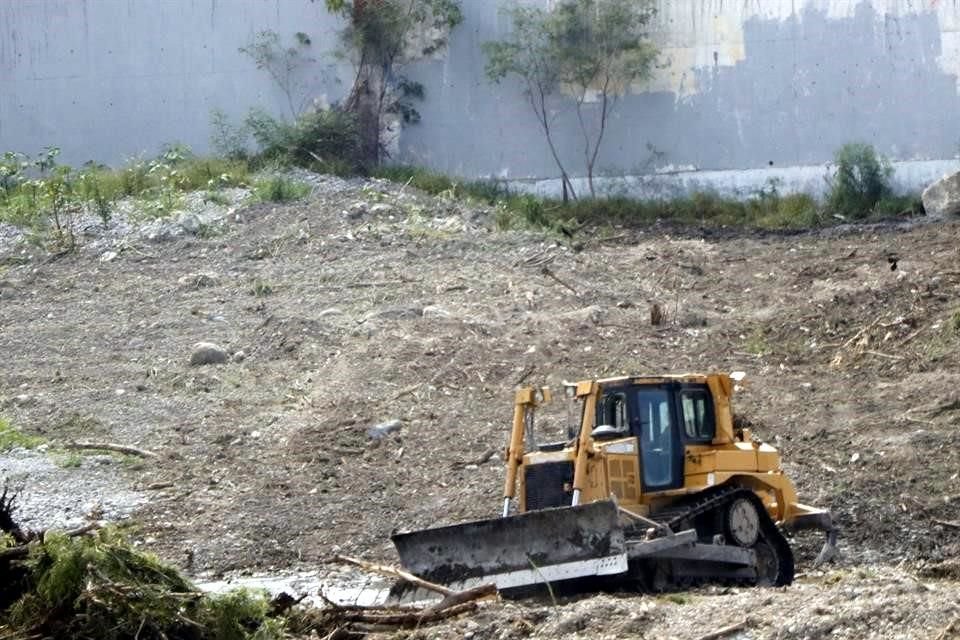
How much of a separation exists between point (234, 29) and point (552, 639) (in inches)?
852

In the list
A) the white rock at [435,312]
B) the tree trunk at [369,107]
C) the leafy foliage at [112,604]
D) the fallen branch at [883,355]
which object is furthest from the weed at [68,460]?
the tree trunk at [369,107]

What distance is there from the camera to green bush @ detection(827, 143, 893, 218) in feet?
82.8

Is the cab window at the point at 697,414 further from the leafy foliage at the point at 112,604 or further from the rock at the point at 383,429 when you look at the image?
the rock at the point at 383,429

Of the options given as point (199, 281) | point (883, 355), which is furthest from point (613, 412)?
point (199, 281)

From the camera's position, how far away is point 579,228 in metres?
24.8

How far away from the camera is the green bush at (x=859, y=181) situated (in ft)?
82.8

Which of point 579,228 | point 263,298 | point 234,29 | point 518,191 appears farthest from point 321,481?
point 234,29

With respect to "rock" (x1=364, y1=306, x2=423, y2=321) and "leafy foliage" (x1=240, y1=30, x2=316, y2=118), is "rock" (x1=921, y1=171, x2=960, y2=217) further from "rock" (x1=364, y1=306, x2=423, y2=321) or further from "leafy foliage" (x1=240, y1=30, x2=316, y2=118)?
"leafy foliage" (x1=240, y1=30, x2=316, y2=118)

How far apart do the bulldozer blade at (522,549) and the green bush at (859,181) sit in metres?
15.4

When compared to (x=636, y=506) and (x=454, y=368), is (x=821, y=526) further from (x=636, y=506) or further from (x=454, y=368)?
(x=454, y=368)

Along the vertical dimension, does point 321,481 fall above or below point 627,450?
below

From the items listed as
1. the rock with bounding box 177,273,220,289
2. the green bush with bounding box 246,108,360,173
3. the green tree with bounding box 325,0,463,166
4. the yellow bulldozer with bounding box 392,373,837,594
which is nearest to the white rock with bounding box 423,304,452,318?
the rock with bounding box 177,273,220,289

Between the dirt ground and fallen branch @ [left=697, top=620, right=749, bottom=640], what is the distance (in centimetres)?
7

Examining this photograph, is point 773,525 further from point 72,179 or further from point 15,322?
point 72,179
